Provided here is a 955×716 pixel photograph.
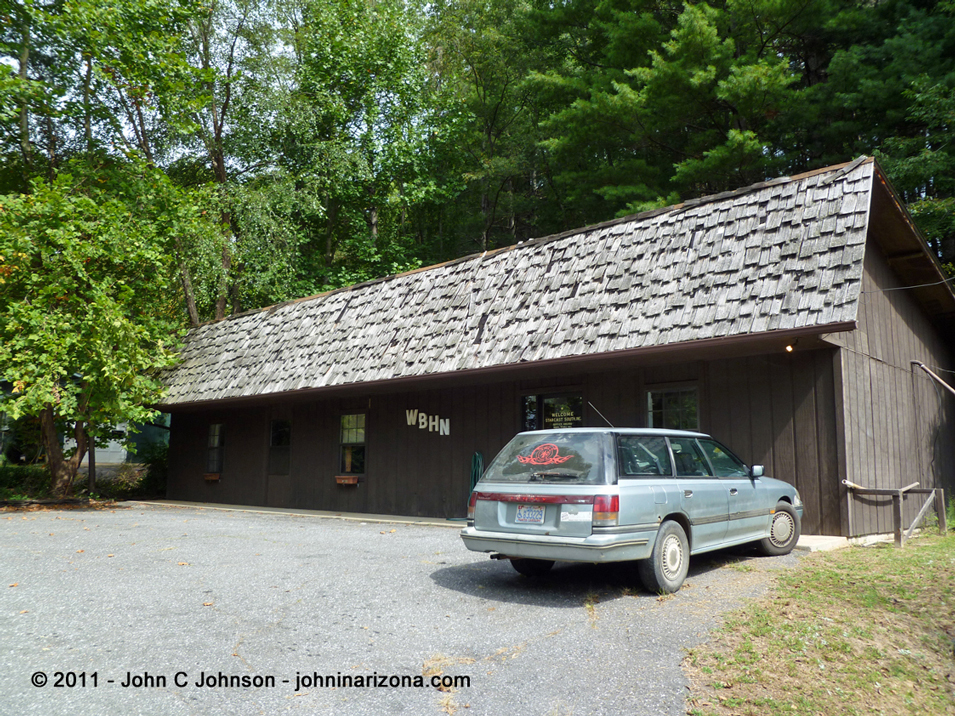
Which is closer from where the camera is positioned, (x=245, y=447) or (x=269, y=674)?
(x=269, y=674)

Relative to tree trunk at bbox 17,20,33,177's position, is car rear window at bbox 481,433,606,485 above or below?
below

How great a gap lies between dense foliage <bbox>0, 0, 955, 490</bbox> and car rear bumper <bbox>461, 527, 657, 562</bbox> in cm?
1357

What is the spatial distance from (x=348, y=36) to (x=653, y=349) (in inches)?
1079

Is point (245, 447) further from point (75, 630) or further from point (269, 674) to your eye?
point (269, 674)

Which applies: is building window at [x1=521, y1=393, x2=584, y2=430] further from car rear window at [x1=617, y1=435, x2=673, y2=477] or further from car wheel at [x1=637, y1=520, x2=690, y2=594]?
car wheel at [x1=637, y1=520, x2=690, y2=594]

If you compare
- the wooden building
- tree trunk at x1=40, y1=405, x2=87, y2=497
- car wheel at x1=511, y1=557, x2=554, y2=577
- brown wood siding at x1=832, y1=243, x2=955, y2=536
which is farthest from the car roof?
tree trunk at x1=40, y1=405, x2=87, y2=497

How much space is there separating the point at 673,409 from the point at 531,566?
201 inches

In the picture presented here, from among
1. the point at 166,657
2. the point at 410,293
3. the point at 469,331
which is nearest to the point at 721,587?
the point at 166,657

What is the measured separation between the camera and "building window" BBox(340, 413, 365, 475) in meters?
17.1

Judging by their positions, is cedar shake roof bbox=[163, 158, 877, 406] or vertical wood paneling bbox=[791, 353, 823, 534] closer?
cedar shake roof bbox=[163, 158, 877, 406]

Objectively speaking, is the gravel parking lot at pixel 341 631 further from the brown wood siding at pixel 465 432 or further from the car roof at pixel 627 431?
the brown wood siding at pixel 465 432

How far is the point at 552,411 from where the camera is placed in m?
13.8

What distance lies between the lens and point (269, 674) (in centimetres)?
486

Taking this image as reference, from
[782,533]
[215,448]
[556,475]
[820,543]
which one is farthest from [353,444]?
[556,475]
